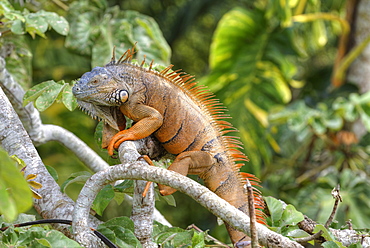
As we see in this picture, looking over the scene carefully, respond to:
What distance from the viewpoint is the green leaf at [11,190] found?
967 millimetres

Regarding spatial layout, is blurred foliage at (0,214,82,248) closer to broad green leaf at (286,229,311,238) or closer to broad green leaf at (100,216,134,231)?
broad green leaf at (100,216,134,231)

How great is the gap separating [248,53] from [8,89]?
10.8 ft

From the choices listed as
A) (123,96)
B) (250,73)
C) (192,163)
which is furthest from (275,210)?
(250,73)

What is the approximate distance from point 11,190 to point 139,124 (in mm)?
951

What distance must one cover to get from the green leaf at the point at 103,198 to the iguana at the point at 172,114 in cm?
31

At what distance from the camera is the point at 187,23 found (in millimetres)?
7320

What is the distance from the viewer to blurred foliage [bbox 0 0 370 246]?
314 cm

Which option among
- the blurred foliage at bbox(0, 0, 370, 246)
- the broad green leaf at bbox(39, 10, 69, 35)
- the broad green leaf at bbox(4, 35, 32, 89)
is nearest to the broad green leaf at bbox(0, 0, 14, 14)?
the blurred foliage at bbox(0, 0, 370, 246)

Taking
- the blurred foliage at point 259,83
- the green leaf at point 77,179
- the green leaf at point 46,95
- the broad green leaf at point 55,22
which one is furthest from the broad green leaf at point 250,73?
the green leaf at point 77,179

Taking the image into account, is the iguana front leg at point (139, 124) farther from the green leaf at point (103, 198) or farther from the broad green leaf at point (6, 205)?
the broad green leaf at point (6, 205)

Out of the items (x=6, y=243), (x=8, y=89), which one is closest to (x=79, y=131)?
(x=8, y=89)

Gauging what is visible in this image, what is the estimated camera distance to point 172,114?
210 centimetres

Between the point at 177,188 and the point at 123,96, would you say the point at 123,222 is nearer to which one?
the point at 177,188

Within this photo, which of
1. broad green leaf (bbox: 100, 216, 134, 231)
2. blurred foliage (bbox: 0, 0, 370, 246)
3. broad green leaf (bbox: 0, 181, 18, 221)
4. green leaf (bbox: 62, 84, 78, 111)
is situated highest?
broad green leaf (bbox: 0, 181, 18, 221)
